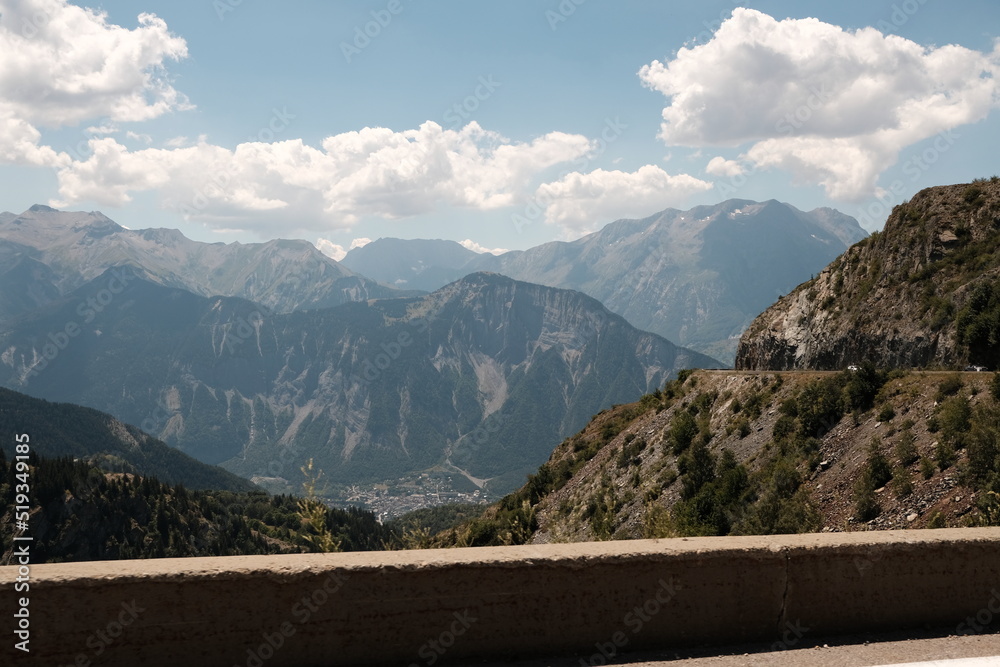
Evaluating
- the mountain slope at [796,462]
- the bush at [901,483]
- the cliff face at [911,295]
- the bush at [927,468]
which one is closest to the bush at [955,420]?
the mountain slope at [796,462]

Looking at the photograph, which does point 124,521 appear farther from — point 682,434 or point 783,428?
point 783,428

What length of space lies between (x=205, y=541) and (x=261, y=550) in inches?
457

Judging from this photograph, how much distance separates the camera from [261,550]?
141625 millimetres

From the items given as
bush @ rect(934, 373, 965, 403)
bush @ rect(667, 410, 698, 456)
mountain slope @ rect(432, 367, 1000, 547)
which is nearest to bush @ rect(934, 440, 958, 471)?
mountain slope @ rect(432, 367, 1000, 547)

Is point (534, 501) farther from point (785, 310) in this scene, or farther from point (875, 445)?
point (875, 445)

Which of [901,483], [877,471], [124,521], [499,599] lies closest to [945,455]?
[901,483]

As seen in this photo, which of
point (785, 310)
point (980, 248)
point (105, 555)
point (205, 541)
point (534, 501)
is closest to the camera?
point (980, 248)

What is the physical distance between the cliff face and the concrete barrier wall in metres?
27.6

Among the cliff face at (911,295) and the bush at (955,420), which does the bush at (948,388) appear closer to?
the bush at (955,420)

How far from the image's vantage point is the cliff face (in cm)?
3113

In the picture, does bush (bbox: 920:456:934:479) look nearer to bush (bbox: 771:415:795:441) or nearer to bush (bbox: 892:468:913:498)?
bush (bbox: 892:468:913:498)

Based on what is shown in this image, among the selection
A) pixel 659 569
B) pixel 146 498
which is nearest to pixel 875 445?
pixel 659 569

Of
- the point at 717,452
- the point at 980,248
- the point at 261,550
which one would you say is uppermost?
the point at 980,248

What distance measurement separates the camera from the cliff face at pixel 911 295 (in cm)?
3113
